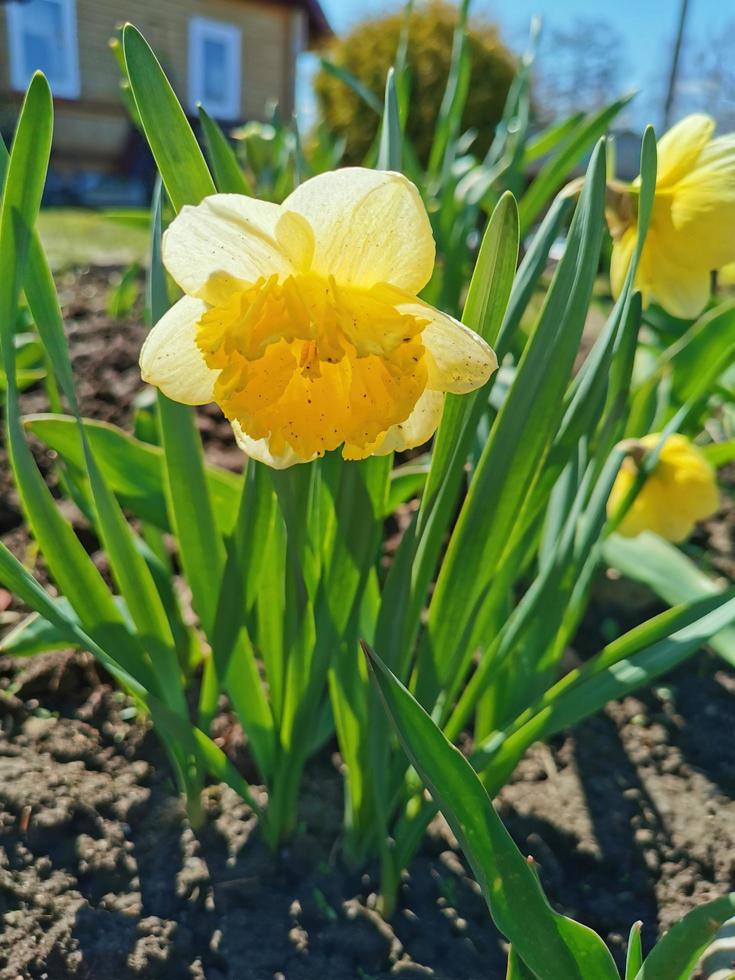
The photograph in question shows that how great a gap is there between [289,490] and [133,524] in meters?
0.99

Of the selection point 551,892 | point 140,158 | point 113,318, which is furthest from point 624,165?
point 551,892

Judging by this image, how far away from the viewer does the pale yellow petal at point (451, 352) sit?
1.96 ft

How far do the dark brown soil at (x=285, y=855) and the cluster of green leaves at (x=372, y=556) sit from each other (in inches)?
2.4

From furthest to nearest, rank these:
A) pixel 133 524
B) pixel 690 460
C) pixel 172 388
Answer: pixel 133 524, pixel 690 460, pixel 172 388

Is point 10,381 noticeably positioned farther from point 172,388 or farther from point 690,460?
point 690,460

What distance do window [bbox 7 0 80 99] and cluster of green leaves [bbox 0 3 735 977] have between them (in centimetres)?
1093

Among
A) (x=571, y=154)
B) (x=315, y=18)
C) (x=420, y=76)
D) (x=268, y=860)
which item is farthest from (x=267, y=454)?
(x=315, y=18)

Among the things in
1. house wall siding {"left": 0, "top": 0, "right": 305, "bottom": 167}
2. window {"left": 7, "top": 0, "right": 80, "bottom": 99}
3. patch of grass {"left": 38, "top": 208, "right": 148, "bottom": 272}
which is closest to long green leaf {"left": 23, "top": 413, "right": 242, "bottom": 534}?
patch of grass {"left": 38, "top": 208, "right": 148, "bottom": 272}

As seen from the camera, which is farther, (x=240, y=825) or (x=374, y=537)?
(x=240, y=825)

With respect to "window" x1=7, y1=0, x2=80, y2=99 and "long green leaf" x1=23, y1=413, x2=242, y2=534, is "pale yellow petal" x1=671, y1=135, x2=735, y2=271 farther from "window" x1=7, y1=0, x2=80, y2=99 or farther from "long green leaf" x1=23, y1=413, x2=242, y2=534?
"window" x1=7, y1=0, x2=80, y2=99

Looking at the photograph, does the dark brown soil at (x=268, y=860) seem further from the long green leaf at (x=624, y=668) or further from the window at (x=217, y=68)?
the window at (x=217, y=68)

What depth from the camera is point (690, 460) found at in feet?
3.85

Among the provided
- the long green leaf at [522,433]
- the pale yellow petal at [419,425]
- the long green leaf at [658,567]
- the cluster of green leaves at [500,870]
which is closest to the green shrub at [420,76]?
the long green leaf at [658,567]

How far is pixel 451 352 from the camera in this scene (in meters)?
0.62
